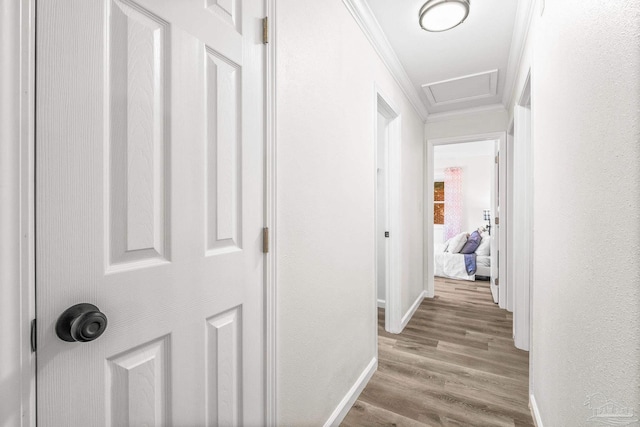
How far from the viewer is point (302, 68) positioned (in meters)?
1.35

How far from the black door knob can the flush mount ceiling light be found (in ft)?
7.25

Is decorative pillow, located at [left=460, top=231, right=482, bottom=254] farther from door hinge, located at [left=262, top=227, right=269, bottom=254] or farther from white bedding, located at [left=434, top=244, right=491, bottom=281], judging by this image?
door hinge, located at [left=262, top=227, right=269, bottom=254]

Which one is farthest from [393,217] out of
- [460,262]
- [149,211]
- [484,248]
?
Answer: [484,248]

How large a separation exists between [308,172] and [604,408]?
4.03 feet

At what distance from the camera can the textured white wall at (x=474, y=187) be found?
6.99 metres

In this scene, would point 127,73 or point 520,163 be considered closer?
point 127,73

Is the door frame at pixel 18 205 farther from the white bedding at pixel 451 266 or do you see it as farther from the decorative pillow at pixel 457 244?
the decorative pillow at pixel 457 244

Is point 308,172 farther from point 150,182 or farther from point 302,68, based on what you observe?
point 150,182

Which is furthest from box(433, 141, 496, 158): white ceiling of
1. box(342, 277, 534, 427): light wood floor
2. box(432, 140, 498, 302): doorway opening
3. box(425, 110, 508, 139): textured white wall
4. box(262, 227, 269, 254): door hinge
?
box(262, 227, 269, 254): door hinge

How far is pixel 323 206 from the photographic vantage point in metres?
1.52

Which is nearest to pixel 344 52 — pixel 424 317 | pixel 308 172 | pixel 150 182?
pixel 308 172

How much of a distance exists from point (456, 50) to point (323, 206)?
1.93 meters

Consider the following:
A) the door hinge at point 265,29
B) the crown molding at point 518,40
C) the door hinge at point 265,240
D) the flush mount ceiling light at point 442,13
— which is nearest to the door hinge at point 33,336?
the door hinge at point 265,240

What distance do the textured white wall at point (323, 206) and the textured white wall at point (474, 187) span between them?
5586 millimetres
